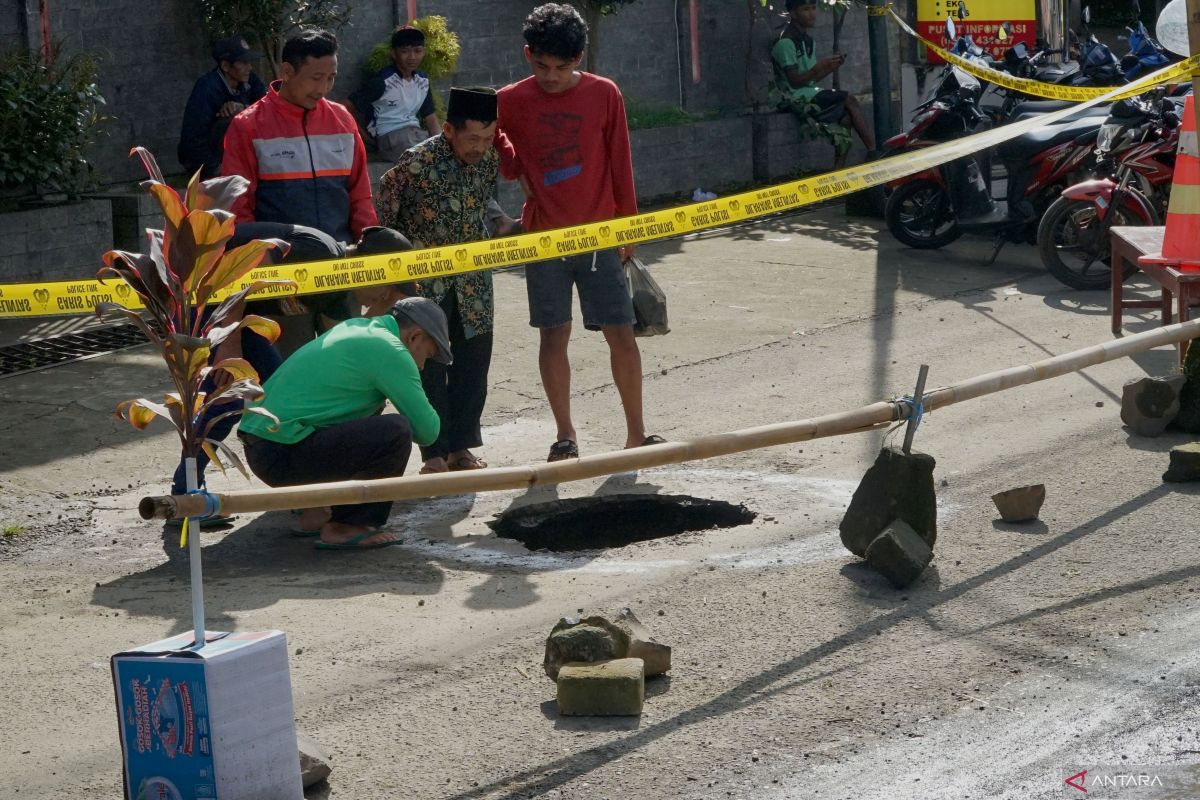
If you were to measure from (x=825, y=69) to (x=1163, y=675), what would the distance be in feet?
36.2

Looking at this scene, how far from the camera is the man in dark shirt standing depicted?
10.4 meters

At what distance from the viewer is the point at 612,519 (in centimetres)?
666

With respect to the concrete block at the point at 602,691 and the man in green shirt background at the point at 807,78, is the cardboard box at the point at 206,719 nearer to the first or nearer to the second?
the concrete block at the point at 602,691

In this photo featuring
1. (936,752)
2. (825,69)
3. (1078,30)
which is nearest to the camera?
(936,752)

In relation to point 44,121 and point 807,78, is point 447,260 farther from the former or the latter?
point 807,78

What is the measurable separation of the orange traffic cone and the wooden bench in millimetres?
74

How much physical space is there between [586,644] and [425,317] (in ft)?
5.84

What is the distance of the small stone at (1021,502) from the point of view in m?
6.08

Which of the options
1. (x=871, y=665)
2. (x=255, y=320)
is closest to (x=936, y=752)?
(x=871, y=665)

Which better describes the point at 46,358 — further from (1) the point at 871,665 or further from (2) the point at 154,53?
(1) the point at 871,665

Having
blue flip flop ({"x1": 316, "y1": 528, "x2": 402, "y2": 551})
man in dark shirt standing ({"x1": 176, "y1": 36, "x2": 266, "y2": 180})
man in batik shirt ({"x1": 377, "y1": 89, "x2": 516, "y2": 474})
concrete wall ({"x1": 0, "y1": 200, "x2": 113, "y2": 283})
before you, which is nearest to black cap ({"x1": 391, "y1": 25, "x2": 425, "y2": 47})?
man in dark shirt standing ({"x1": 176, "y1": 36, "x2": 266, "y2": 180})

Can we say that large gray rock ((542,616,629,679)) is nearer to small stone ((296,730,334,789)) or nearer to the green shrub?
small stone ((296,730,334,789))

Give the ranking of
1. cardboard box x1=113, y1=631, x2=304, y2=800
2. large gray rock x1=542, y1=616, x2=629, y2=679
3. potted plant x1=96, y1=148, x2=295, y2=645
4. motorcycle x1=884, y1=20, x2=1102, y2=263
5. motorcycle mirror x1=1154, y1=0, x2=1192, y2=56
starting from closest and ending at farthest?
cardboard box x1=113, y1=631, x2=304, y2=800
potted plant x1=96, y1=148, x2=295, y2=645
large gray rock x1=542, y1=616, x2=629, y2=679
motorcycle mirror x1=1154, y1=0, x2=1192, y2=56
motorcycle x1=884, y1=20, x2=1102, y2=263

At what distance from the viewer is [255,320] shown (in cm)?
411
